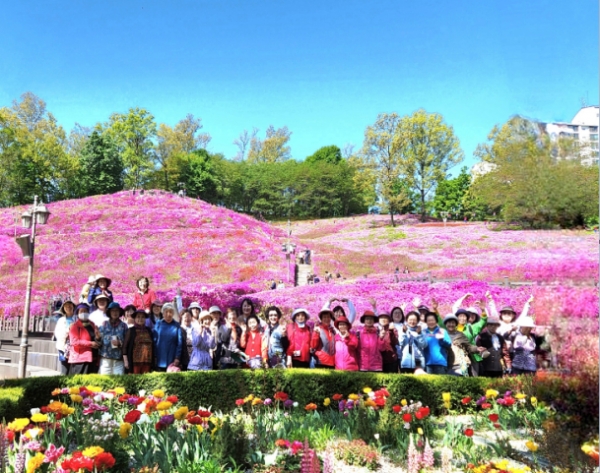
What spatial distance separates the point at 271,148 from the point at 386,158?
116 feet

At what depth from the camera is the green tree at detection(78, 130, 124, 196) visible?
5953 cm

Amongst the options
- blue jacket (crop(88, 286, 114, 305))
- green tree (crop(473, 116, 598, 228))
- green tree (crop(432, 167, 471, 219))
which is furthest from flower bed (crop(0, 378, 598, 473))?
green tree (crop(432, 167, 471, 219))

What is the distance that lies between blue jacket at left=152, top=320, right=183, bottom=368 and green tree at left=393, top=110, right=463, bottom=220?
46597 mm

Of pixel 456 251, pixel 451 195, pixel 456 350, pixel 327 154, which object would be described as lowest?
pixel 456 350

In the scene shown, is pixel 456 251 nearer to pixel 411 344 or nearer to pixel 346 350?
pixel 411 344

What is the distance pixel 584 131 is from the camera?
7.38 ft

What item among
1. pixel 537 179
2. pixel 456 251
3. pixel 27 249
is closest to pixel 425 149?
pixel 456 251


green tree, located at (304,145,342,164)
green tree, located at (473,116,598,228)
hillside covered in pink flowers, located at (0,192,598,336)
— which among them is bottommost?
green tree, located at (473,116,598,228)

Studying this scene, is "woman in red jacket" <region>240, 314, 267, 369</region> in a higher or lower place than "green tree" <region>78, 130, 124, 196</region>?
lower

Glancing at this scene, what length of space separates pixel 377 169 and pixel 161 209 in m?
22.5

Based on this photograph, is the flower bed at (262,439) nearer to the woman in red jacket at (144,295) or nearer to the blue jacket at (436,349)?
the blue jacket at (436,349)

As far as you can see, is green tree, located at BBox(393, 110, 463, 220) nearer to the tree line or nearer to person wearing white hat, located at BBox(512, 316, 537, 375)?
the tree line

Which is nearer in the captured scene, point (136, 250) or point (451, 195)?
point (136, 250)

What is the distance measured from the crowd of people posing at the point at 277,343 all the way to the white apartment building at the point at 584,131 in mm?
5201
